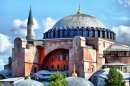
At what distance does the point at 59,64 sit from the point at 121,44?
755 cm

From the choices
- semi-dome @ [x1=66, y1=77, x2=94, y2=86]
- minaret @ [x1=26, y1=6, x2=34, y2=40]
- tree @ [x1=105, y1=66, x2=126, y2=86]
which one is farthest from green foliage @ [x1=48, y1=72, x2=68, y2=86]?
minaret @ [x1=26, y1=6, x2=34, y2=40]

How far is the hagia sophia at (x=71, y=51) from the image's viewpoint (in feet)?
135

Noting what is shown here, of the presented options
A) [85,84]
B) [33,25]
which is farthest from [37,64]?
[85,84]

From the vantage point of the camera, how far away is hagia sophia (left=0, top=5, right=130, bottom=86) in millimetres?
41000

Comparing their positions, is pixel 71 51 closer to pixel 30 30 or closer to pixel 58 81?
pixel 30 30

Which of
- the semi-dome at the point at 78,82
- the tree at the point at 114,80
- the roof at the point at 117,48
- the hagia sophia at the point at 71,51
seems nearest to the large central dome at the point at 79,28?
the hagia sophia at the point at 71,51

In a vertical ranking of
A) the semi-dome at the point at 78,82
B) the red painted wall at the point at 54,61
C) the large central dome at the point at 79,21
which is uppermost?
the large central dome at the point at 79,21

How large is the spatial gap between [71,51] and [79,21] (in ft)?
20.3

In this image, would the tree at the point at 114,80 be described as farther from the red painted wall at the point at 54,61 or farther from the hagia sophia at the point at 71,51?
the red painted wall at the point at 54,61

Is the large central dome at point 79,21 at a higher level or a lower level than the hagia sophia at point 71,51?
higher

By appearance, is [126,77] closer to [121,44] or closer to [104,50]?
[104,50]

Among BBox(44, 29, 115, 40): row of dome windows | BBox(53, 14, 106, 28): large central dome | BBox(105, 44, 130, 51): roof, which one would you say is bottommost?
BBox(105, 44, 130, 51): roof

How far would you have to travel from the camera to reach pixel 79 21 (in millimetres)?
46594

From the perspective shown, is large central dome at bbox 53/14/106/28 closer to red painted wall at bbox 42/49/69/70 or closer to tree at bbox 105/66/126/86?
red painted wall at bbox 42/49/69/70
